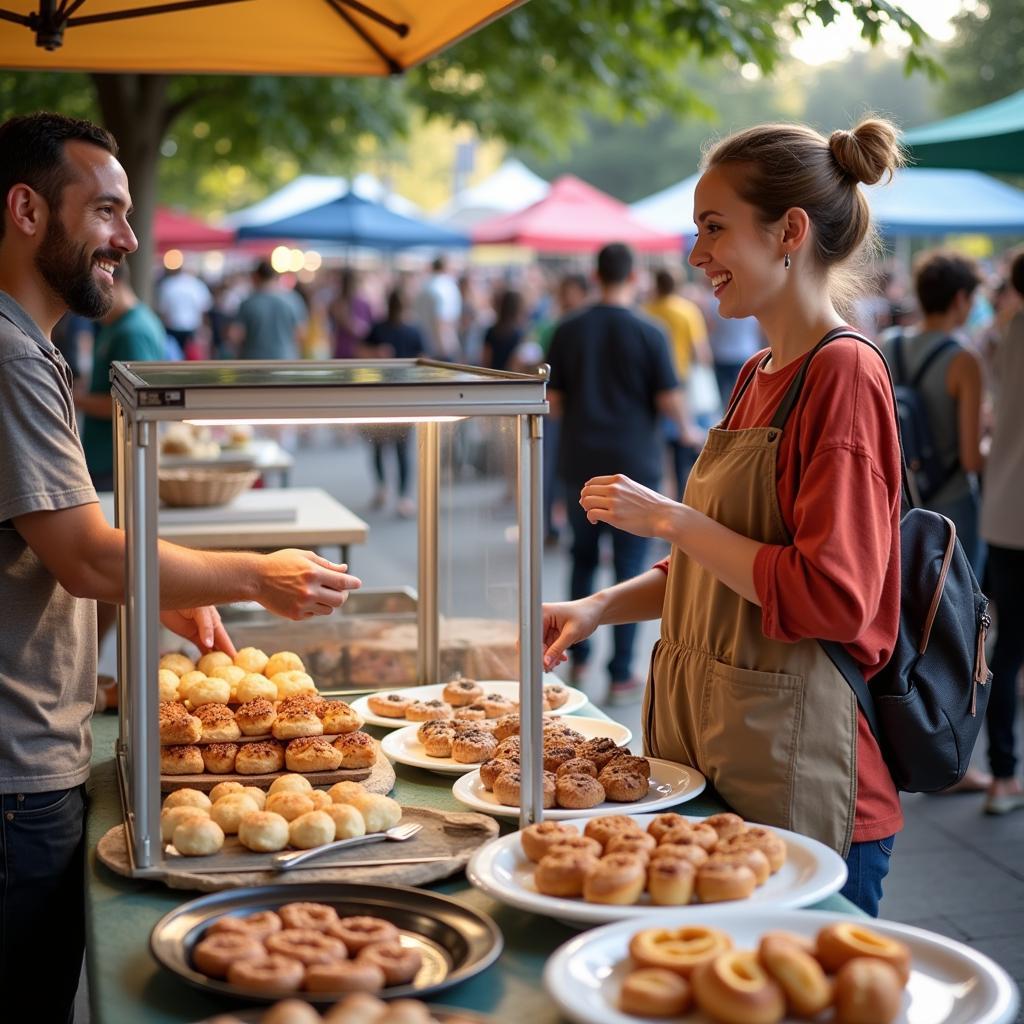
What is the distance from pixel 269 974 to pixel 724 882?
0.61 meters

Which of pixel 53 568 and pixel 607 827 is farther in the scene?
pixel 53 568

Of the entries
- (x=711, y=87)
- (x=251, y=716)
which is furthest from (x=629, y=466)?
A: (x=711, y=87)

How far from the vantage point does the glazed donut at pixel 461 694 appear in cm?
308

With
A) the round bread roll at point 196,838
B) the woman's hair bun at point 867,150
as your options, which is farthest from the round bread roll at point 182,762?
the woman's hair bun at point 867,150

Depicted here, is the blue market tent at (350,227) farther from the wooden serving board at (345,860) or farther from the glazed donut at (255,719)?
the wooden serving board at (345,860)

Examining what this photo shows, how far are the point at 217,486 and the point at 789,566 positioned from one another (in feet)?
11.8

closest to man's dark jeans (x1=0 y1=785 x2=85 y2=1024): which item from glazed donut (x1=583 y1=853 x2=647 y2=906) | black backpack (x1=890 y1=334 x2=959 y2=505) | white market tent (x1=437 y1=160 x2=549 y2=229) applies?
glazed donut (x1=583 y1=853 x2=647 y2=906)

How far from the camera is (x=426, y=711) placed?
117 inches

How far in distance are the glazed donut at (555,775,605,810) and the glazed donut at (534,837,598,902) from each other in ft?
1.25

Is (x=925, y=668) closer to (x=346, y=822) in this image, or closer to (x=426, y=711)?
(x=346, y=822)

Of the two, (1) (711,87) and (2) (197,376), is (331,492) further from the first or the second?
(1) (711,87)

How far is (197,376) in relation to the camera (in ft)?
7.34

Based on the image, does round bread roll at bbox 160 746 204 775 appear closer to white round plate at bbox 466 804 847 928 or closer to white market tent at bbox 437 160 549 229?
white round plate at bbox 466 804 847 928

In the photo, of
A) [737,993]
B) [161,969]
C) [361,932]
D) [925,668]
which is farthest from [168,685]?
[737,993]
